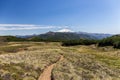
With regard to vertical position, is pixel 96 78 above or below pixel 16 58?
below

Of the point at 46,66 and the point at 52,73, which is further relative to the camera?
the point at 46,66

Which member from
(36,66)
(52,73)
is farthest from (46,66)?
(52,73)

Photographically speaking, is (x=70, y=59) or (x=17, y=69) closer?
(x=17, y=69)

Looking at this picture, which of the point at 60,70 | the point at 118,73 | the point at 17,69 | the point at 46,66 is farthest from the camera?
the point at 118,73

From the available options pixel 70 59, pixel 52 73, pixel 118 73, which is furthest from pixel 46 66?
pixel 118 73

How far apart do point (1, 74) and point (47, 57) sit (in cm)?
3069

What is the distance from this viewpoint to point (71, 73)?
67.6 metres

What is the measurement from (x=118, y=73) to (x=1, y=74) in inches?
1720

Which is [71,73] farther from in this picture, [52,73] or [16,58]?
[16,58]

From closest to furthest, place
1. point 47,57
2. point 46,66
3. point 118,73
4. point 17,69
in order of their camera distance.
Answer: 1. point 17,69
2. point 46,66
3. point 118,73
4. point 47,57

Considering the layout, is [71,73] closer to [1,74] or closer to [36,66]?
[36,66]

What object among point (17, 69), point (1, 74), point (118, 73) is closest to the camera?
point (1, 74)

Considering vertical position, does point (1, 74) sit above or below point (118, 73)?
above

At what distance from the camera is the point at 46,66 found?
73.3 meters
